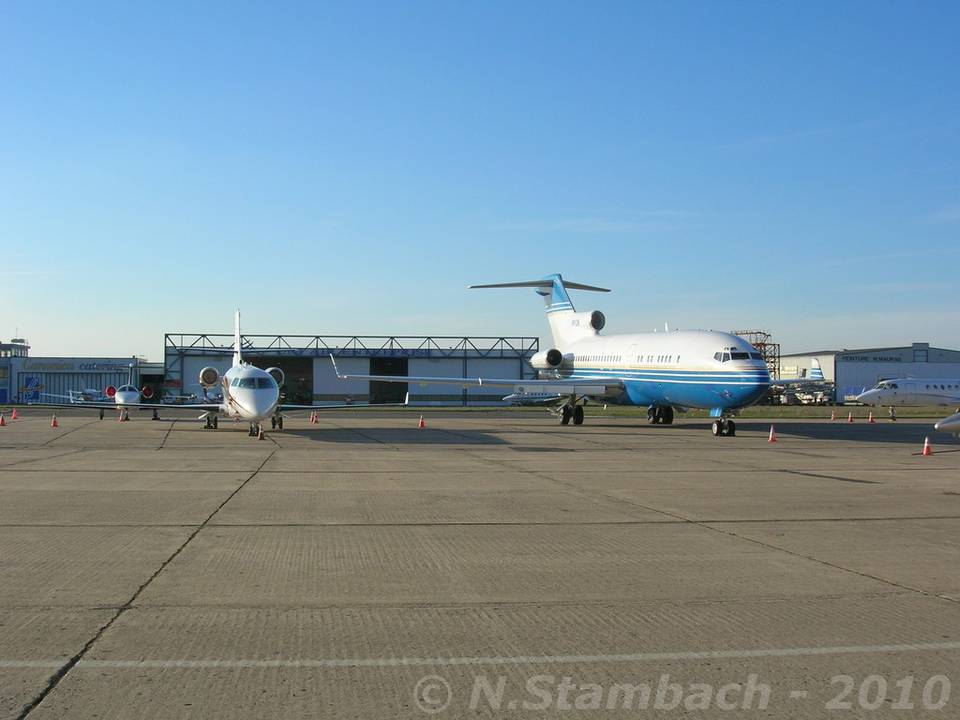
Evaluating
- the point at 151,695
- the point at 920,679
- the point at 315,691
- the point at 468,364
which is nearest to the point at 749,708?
the point at 920,679

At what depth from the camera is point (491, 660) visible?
5.57m

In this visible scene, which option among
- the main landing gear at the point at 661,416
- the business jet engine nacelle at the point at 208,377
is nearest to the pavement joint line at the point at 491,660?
the business jet engine nacelle at the point at 208,377

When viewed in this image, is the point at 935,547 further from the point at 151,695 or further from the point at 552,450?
the point at 552,450

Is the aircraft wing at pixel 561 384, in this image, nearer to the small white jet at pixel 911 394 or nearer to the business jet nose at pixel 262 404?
the business jet nose at pixel 262 404

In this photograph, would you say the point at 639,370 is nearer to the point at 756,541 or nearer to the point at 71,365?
the point at 756,541

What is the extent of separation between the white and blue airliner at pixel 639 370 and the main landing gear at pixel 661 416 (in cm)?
4

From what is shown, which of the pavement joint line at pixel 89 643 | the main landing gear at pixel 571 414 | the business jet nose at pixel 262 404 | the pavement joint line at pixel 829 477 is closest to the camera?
the pavement joint line at pixel 89 643

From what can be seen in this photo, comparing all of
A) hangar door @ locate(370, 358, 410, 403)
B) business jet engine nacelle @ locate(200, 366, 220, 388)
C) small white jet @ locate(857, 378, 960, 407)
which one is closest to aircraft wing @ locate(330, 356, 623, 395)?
business jet engine nacelle @ locate(200, 366, 220, 388)

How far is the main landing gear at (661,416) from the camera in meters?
38.1

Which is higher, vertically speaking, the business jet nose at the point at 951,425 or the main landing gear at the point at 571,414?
the business jet nose at the point at 951,425

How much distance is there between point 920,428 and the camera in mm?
37156

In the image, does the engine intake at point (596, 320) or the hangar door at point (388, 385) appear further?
the hangar door at point (388, 385)

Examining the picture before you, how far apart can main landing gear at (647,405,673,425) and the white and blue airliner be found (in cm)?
4

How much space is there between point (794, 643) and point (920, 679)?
0.85 m
